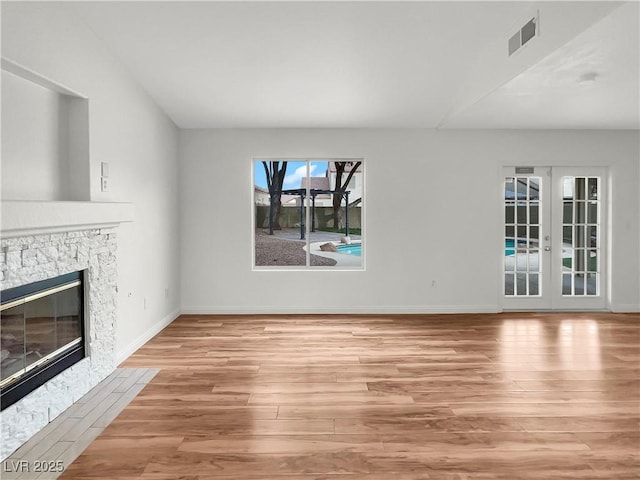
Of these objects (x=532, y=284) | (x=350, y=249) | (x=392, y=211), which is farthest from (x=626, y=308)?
(x=350, y=249)

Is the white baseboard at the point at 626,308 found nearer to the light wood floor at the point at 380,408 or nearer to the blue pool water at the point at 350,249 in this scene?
the light wood floor at the point at 380,408

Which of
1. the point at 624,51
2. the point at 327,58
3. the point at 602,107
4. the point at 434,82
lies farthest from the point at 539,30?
the point at 602,107

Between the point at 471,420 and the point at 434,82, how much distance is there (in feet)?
10.5

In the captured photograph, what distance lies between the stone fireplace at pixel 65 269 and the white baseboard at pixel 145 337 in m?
0.32

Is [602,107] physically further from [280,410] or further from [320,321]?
[280,410]

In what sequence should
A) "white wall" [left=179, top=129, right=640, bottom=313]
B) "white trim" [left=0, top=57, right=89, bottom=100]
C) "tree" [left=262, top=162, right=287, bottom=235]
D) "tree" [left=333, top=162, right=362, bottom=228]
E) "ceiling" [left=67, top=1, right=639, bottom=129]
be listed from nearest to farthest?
"white trim" [left=0, top=57, right=89, bottom=100] → "ceiling" [left=67, top=1, right=639, bottom=129] → "white wall" [left=179, top=129, right=640, bottom=313] → "tree" [left=333, top=162, right=362, bottom=228] → "tree" [left=262, top=162, right=287, bottom=235]

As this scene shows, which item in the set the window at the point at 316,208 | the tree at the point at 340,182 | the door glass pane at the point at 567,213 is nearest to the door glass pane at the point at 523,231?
the door glass pane at the point at 567,213

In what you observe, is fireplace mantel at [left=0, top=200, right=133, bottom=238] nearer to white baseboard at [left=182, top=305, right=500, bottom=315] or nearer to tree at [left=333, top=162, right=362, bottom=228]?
white baseboard at [left=182, top=305, right=500, bottom=315]

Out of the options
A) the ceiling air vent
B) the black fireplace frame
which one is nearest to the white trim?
the black fireplace frame

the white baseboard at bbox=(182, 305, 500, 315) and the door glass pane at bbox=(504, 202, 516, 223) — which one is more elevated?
the door glass pane at bbox=(504, 202, 516, 223)

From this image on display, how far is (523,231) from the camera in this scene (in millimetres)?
Result: 6445

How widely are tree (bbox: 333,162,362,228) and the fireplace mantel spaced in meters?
3.99

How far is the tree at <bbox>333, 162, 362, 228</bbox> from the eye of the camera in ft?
23.7

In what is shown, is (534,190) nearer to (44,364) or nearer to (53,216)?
(53,216)
